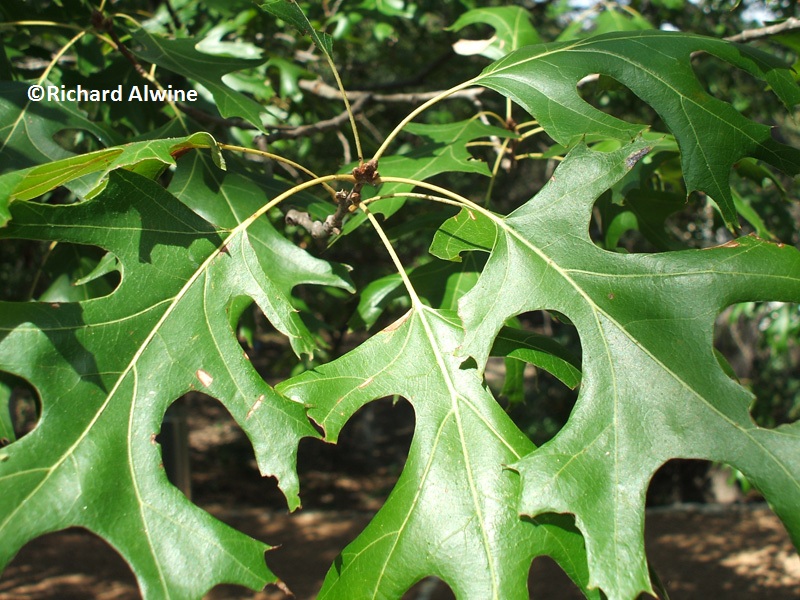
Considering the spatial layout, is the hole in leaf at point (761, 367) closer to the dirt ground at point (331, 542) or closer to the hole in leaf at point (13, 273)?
the dirt ground at point (331, 542)

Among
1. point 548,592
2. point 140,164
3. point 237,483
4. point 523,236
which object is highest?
point 140,164

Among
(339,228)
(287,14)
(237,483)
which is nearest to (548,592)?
(237,483)

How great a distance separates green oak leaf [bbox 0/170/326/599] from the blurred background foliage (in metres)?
0.25

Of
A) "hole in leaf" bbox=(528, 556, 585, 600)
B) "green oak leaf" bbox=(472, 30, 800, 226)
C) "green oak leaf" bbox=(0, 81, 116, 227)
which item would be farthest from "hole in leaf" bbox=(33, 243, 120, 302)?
"hole in leaf" bbox=(528, 556, 585, 600)

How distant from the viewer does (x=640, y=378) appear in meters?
1.26

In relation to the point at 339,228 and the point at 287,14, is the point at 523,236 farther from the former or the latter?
the point at 287,14

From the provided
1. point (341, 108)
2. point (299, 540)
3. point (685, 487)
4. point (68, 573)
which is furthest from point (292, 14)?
point (685, 487)

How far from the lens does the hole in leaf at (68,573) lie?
622 cm

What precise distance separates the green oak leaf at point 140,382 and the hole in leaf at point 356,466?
23.3 ft

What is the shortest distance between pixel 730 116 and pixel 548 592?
5.53m

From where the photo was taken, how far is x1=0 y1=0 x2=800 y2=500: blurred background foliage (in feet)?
6.63

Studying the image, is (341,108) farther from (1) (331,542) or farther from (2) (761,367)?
(2) (761,367)

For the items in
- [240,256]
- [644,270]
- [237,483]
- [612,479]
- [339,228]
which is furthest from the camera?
[237,483]

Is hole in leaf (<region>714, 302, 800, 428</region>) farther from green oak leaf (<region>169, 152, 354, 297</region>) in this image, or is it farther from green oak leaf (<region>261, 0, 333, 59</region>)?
green oak leaf (<region>261, 0, 333, 59</region>)
